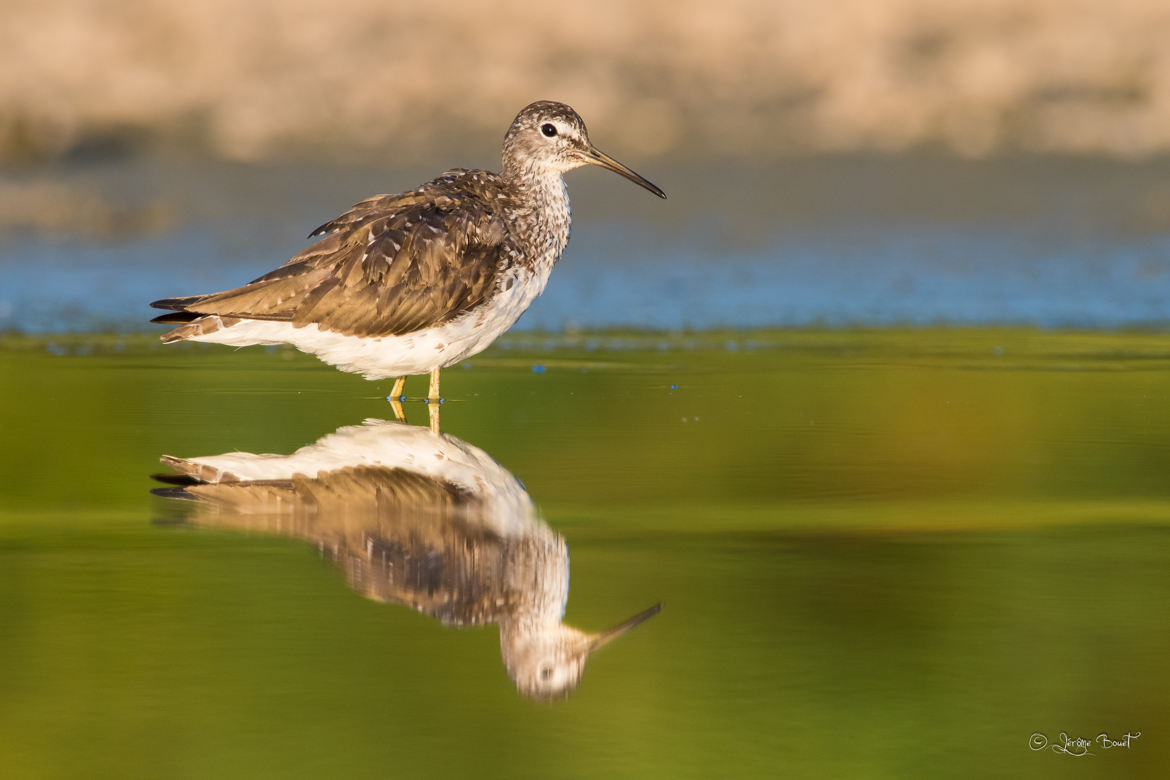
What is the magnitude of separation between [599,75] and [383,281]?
10.7m

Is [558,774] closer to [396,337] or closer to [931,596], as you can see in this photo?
[931,596]

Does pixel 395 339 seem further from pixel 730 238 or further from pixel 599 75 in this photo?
pixel 599 75

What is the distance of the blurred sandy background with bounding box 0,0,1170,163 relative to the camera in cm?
1861

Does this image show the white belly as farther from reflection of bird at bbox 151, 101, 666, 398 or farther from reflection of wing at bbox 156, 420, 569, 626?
reflection of wing at bbox 156, 420, 569, 626

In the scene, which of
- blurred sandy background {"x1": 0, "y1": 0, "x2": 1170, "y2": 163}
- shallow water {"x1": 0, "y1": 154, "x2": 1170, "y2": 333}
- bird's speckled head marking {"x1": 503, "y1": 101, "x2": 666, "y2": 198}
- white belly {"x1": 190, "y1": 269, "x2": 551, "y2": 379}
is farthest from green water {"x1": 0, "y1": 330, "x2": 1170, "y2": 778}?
blurred sandy background {"x1": 0, "y1": 0, "x2": 1170, "y2": 163}

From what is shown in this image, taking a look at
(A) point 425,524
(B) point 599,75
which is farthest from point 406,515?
(B) point 599,75

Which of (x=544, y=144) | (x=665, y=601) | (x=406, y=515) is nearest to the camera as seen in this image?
(x=665, y=601)

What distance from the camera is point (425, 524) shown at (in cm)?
591

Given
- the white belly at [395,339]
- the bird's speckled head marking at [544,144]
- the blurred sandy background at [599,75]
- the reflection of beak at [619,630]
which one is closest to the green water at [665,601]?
the reflection of beak at [619,630]

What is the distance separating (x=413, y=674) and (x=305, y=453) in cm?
323

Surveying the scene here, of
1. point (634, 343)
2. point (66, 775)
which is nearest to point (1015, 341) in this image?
point (634, 343)

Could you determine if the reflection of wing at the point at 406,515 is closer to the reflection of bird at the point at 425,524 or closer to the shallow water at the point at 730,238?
the reflection of bird at the point at 425,524

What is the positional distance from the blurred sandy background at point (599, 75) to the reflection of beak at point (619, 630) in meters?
14.0

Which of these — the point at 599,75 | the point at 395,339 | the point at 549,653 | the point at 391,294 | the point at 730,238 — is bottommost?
the point at 549,653
